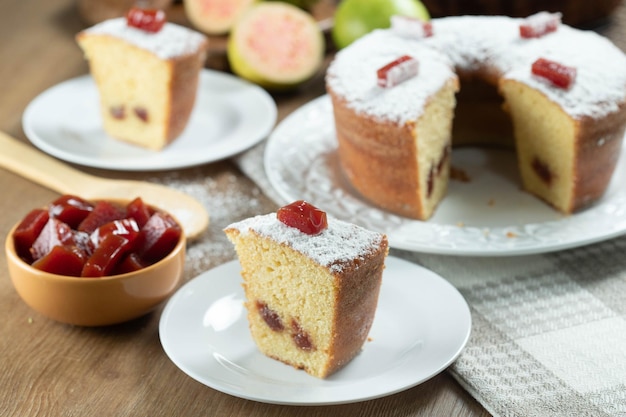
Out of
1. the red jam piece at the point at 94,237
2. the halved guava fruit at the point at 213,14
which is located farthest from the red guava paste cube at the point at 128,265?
the halved guava fruit at the point at 213,14

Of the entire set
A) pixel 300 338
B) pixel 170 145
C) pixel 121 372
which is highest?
pixel 300 338

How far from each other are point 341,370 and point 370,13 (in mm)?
2139

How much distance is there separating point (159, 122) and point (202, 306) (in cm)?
128

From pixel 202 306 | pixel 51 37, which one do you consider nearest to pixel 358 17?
pixel 51 37

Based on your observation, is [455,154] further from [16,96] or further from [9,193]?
[16,96]

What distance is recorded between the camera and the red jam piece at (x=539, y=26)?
3.12 metres

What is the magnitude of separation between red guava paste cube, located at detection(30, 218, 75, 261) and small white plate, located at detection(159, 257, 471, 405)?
0.32 meters

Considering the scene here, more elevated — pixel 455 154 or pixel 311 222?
pixel 311 222

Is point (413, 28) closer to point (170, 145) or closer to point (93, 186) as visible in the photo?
point (170, 145)

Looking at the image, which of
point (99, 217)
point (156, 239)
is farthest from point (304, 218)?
point (99, 217)

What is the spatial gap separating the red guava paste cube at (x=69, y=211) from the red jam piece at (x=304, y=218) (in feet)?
2.13

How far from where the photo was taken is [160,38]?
3.29m

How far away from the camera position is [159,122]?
3326 millimetres

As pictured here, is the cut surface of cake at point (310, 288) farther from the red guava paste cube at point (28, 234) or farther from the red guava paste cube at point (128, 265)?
the red guava paste cube at point (28, 234)
